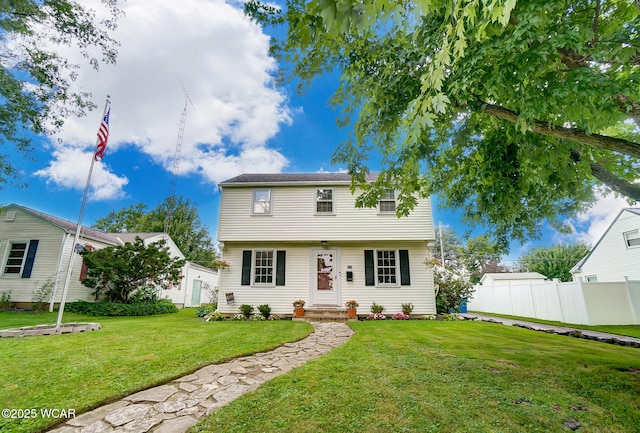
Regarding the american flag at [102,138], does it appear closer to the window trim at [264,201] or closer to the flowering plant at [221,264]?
the flowering plant at [221,264]

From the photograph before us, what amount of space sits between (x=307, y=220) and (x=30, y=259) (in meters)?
12.2

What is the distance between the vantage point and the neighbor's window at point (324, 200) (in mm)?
11047

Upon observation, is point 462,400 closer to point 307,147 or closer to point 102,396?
point 102,396

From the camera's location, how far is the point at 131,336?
598 centimetres

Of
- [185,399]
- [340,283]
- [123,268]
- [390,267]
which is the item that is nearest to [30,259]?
[123,268]

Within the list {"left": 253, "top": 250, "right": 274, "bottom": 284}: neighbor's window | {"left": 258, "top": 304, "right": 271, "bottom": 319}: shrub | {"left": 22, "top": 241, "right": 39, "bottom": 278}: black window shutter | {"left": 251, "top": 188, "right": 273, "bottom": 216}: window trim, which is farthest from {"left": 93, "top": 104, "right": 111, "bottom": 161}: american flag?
{"left": 22, "top": 241, "right": 39, "bottom": 278}: black window shutter

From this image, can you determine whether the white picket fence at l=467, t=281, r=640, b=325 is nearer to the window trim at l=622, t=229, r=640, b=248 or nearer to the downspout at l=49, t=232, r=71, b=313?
the window trim at l=622, t=229, r=640, b=248

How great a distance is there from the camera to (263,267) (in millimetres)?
10812

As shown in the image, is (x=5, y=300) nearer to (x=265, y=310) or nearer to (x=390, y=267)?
(x=265, y=310)

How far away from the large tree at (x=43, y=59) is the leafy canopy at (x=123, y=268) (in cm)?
557

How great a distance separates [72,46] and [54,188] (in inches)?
689

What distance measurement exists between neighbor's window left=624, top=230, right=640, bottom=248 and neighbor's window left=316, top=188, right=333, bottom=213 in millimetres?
14924

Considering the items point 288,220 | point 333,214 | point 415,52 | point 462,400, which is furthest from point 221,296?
point 415,52

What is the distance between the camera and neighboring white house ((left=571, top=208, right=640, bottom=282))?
13094 millimetres
